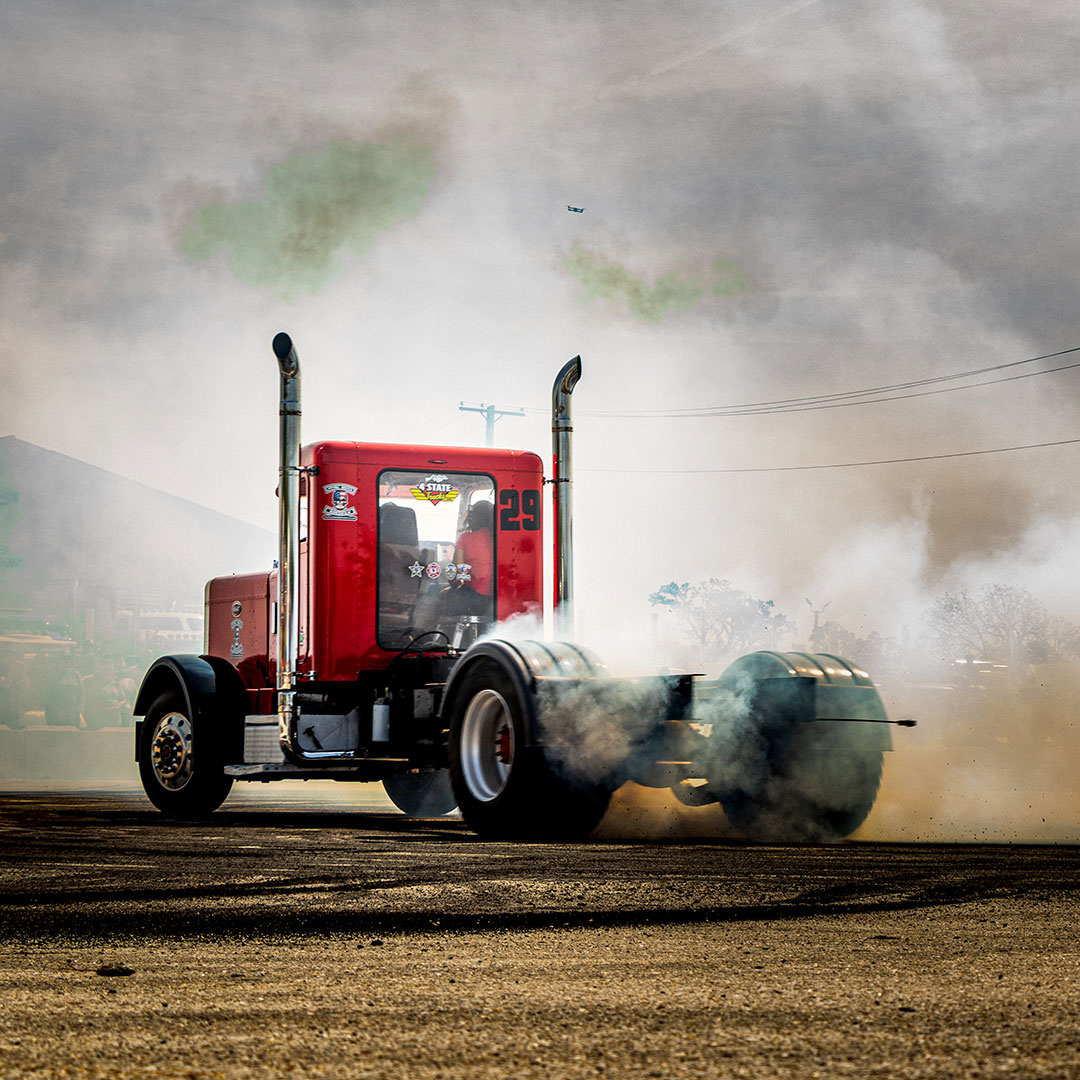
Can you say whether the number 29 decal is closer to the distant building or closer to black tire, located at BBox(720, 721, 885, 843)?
black tire, located at BBox(720, 721, 885, 843)

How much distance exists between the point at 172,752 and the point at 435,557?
9.15 feet

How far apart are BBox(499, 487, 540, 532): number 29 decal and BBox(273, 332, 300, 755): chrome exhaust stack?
160 centimetres

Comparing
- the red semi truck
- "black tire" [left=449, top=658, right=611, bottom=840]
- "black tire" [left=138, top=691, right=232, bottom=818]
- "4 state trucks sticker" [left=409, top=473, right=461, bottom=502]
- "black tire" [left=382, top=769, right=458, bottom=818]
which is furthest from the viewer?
"black tire" [left=382, top=769, right=458, bottom=818]

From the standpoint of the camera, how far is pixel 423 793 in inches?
564

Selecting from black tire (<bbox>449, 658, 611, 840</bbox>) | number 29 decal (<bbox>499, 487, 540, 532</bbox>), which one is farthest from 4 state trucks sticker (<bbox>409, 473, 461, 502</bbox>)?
black tire (<bbox>449, 658, 611, 840</bbox>)

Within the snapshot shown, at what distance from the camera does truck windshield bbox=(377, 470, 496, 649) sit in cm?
1195

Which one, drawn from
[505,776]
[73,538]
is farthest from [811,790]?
[73,538]

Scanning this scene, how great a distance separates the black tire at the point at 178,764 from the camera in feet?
41.1

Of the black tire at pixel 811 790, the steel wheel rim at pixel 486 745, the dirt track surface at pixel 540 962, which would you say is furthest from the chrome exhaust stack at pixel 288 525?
the black tire at pixel 811 790

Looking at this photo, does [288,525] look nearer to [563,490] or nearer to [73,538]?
[563,490]

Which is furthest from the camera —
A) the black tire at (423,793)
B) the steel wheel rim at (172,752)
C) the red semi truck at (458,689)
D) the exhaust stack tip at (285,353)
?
the black tire at (423,793)

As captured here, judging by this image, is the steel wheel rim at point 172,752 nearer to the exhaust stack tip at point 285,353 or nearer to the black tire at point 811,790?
the exhaust stack tip at point 285,353

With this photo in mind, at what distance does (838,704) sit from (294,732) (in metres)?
4.02

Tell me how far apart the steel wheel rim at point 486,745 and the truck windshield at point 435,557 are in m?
1.56
